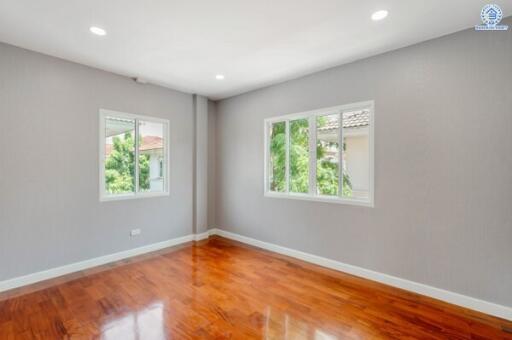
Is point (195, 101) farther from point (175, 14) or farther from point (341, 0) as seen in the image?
point (341, 0)

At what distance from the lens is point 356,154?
3.39 metres

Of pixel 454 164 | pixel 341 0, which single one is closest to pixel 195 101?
pixel 341 0

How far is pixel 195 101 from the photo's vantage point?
16.1 ft

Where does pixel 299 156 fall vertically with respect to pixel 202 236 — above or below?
above

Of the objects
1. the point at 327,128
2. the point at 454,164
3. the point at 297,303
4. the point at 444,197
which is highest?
the point at 327,128

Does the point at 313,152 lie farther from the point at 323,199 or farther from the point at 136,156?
the point at 136,156

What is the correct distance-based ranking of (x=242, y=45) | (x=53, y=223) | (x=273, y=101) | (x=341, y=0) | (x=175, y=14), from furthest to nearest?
(x=273, y=101), (x=53, y=223), (x=242, y=45), (x=175, y=14), (x=341, y=0)

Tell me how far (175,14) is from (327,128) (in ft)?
7.92

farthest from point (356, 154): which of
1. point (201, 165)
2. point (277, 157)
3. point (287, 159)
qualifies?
point (201, 165)

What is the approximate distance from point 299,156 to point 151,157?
100 inches

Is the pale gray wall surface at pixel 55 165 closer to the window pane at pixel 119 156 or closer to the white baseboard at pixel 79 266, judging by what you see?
the white baseboard at pixel 79 266

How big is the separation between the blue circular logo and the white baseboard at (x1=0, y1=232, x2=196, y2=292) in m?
5.08

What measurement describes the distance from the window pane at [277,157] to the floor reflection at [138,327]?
2.55 metres

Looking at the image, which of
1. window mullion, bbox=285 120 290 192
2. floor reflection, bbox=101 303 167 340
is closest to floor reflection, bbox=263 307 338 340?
floor reflection, bbox=101 303 167 340
